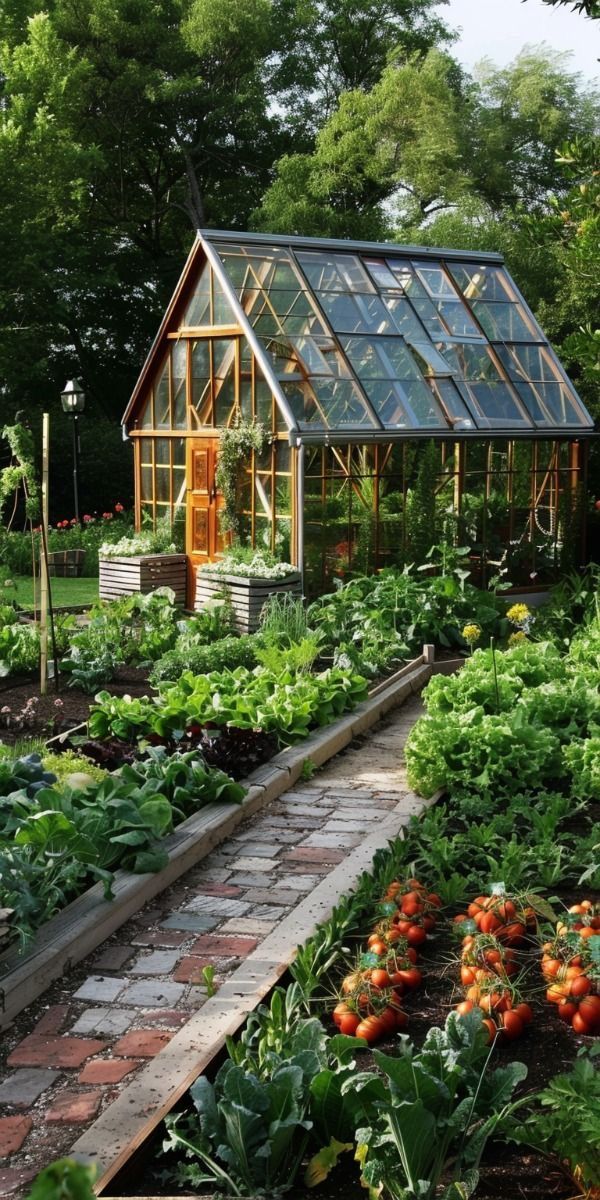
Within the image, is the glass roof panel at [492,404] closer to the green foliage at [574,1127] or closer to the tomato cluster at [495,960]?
the tomato cluster at [495,960]

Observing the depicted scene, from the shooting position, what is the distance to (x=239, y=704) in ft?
27.5

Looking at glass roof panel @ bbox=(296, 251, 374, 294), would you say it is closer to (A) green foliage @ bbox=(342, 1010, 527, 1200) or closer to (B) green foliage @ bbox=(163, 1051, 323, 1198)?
(A) green foliage @ bbox=(342, 1010, 527, 1200)

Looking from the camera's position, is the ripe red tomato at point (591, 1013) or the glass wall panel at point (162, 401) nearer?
the ripe red tomato at point (591, 1013)

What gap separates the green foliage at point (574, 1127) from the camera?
3.09 m

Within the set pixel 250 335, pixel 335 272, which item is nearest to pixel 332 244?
pixel 335 272

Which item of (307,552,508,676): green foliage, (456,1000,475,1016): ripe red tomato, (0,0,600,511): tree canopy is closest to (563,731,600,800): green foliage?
(456,1000,475,1016): ripe red tomato

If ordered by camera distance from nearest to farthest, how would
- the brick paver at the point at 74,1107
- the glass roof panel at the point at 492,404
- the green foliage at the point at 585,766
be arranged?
the brick paver at the point at 74,1107
the green foliage at the point at 585,766
the glass roof panel at the point at 492,404

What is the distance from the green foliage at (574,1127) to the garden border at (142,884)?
2194 mm

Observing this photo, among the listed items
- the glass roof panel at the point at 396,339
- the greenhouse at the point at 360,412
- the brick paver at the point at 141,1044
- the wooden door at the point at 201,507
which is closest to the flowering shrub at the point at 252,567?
the greenhouse at the point at 360,412

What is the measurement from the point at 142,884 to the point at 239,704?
2647 millimetres

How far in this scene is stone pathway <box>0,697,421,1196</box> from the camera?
3.98m

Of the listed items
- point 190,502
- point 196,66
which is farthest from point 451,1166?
point 196,66

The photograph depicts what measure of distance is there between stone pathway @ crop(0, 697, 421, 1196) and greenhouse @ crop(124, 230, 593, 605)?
20.8ft

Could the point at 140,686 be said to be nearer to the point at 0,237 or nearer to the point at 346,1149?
the point at 346,1149
